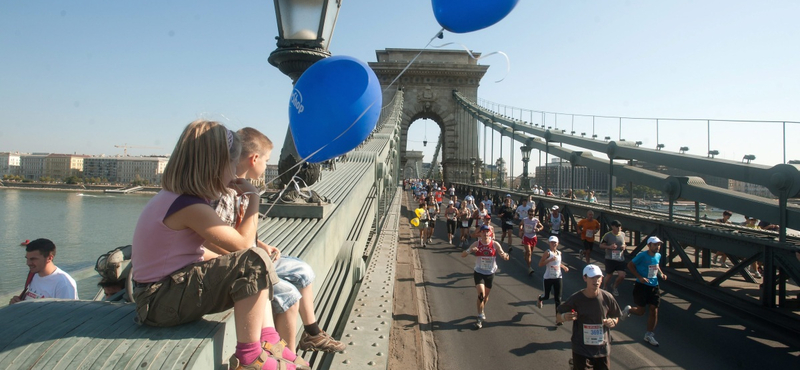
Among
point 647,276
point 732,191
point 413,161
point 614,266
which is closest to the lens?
point 647,276

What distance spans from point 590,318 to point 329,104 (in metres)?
2.99

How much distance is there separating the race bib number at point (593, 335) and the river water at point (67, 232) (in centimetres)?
919

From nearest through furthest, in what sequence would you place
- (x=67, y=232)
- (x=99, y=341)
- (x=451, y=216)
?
(x=99, y=341) → (x=451, y=216) → (x=67, y=232)

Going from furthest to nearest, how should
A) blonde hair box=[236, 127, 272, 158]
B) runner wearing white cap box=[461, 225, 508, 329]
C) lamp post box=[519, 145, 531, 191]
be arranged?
lamp post box=[519, 145, 531, 191], runner wearing white cap box=[461, 225, 508, 329], blonde hair box=[236, 127, 272, 158]

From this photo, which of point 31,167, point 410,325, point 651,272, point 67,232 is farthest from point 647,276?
point 31,167

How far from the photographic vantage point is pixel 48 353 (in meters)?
1.19

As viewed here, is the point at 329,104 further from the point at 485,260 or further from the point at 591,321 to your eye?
the point at 485,260

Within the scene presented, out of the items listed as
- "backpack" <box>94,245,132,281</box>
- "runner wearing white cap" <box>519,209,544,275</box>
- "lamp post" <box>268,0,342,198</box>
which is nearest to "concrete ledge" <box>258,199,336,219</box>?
"lamp post" <box>268,0,342,198</box>

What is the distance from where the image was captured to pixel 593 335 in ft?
13.5

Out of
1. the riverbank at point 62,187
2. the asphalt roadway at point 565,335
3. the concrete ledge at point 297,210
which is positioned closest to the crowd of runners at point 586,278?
the asphalt roadway at point 565,335

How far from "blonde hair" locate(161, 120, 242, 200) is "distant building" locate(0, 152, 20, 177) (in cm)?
6859

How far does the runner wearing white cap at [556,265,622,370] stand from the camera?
4.11 meters

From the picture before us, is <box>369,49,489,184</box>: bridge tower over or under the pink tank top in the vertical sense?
over

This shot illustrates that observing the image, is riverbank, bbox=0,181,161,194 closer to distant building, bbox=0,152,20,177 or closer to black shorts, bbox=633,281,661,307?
distant building, bbox=0,152,20,177
